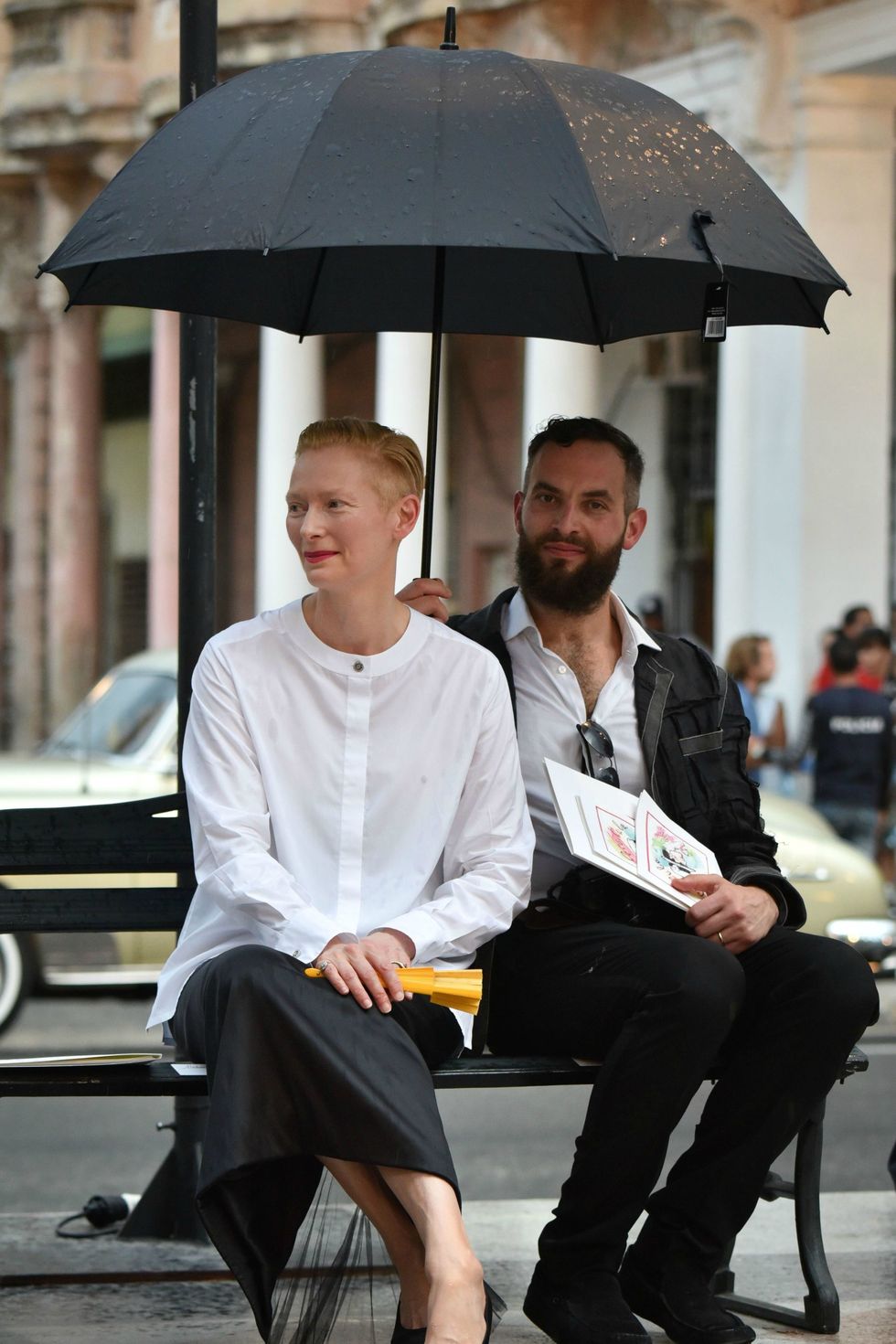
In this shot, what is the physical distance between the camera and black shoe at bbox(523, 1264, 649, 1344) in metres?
3.62

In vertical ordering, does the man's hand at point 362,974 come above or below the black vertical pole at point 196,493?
below

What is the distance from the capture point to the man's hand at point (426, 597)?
4.21 metres

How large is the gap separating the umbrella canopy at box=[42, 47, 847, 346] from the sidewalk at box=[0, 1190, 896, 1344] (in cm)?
202

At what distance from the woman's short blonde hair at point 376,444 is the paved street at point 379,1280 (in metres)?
1.55

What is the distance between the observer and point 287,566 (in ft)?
65.7

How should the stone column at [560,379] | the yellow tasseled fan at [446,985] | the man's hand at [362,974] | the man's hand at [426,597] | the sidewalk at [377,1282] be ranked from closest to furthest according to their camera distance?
the man's hand at [362,974] < the yellow tasseled fan at [446,985] < the sidewalk at [377,1282] < the man's hand at [426,597] < the stone column at [560,379]

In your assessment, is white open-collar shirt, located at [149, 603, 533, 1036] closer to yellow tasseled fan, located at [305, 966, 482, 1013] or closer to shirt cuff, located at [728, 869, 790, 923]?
yellow tasseled fan, located at [305, 966, 482, 1013]

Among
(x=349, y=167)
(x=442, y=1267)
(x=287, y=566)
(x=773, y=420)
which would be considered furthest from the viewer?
(x=287, y=566)

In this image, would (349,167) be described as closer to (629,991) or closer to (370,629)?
(370,629)

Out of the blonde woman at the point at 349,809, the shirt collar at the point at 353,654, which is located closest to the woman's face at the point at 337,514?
the blonde woman at the point at 349,809

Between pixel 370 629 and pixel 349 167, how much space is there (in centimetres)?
88

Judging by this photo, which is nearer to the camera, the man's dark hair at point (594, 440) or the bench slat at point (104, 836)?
the man's dark hair at point (594, 440)

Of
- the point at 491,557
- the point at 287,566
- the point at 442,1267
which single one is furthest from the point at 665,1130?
the point at 491,557

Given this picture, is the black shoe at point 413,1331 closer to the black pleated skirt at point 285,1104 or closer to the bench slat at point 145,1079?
the black pleated skirt at point 285,1104
